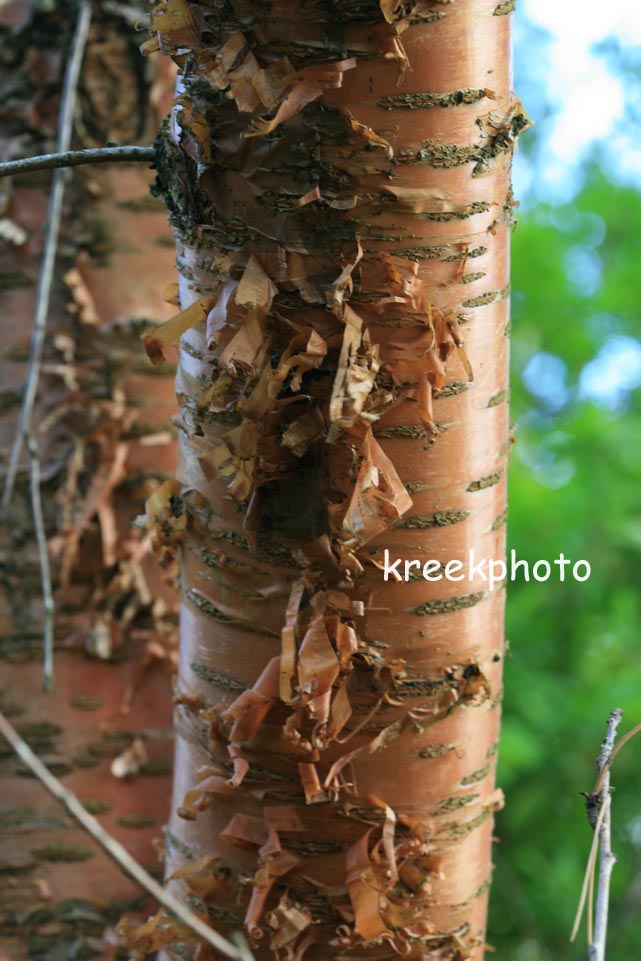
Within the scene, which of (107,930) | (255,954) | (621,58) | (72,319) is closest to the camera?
(255,954)

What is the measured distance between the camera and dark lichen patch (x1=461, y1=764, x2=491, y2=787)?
712 mm

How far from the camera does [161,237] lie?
1154mm

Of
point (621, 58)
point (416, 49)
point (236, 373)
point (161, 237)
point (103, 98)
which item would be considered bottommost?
point (236, 373)

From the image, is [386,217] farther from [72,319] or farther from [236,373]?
[72,319]

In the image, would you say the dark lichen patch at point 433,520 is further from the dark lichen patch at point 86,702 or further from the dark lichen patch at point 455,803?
the dark lichen patch at point 86,702

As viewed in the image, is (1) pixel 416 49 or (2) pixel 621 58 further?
(2) pixel 621 58

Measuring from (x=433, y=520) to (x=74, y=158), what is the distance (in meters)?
0.33

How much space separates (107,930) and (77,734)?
0.21 meters

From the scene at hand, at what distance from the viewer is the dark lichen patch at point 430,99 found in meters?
0.58

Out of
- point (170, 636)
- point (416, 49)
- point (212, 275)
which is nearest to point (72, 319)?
point (170, 636)

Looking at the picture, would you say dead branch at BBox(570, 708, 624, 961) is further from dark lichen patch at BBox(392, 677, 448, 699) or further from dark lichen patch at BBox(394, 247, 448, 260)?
dark lichen patch at BBox(394, 247, 448, 260)

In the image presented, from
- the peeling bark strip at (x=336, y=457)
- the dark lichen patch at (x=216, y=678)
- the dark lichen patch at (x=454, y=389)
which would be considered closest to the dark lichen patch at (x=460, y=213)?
the peeling bark strip at (x=336, y=457)

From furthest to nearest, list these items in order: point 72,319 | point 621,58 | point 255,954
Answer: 1. point 621,58
2. point 72,319
3. point 255,954

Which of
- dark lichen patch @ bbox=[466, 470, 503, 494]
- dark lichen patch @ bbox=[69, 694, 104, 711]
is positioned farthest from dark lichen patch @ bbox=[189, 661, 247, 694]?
dark lichen patch @ bbox=[69, 694, 104, 711]
